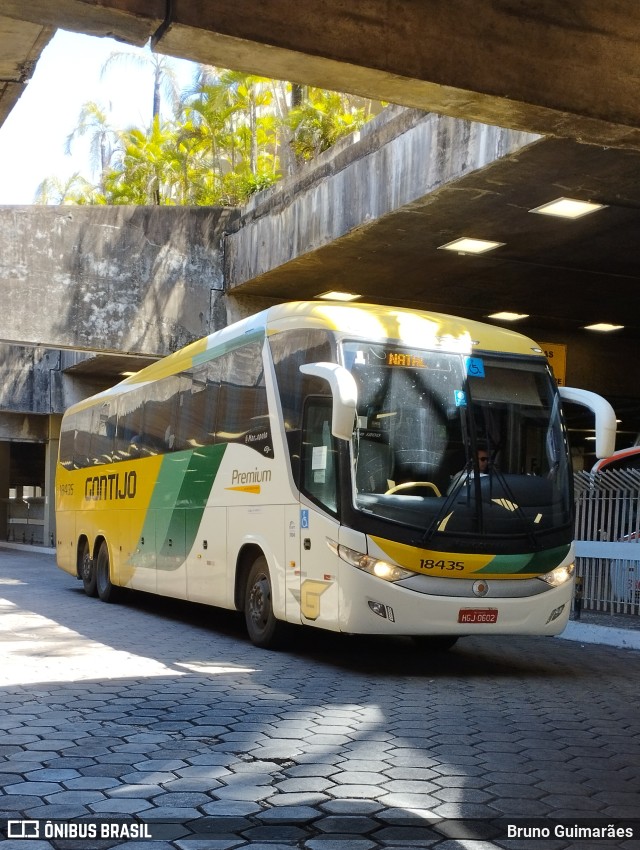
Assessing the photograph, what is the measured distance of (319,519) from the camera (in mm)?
10211

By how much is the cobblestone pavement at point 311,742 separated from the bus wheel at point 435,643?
0.30 metres

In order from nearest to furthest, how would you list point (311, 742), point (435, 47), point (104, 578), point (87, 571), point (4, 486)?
1. point (435, 47)
2. point (311, 742)
3. point (104, 578)
4. point (87, 571)
5. point (4, 486)

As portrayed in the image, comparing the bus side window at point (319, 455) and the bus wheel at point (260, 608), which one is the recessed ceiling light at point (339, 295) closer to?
the bus wheel at point (260, 608)

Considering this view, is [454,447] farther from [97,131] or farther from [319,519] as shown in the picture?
[97,131]

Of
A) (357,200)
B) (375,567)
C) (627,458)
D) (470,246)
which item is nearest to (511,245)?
(470,246)

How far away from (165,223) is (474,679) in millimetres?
11163

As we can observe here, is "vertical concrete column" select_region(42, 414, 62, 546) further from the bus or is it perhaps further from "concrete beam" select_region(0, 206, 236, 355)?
the bus

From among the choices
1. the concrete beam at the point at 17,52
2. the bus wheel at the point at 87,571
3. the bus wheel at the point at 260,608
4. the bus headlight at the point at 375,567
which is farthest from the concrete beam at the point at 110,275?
the concrete beam at the point at 17,52

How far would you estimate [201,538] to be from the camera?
13.3 m

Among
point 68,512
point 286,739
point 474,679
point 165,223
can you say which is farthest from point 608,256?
point 286,739

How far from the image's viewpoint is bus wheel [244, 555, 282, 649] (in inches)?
445

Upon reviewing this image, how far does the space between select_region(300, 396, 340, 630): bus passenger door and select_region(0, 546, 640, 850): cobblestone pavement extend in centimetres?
60

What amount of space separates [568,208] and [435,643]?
5993mm

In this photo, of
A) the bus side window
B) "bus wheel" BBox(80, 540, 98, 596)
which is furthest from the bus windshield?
"bus wheel" BBox(80, 540, 98, 596)
